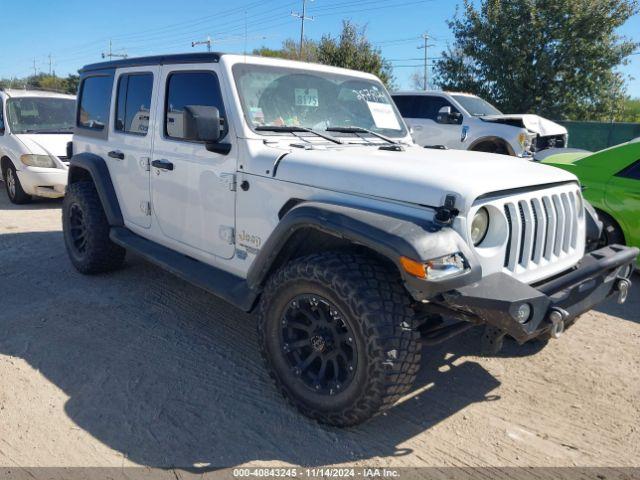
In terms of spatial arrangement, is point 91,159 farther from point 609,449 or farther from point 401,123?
point 609,449

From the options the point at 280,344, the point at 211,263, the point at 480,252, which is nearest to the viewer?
the point at 480,252

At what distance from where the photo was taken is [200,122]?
10.8ft

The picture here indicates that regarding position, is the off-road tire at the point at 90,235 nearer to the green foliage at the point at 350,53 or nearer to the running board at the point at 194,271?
the running board at the point at 194,271

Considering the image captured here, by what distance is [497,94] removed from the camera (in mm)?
21422

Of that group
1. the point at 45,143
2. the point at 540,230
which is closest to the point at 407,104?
the point at 45,143

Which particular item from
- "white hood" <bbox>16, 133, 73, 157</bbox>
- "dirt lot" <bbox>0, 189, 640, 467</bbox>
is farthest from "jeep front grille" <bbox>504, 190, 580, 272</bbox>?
"white hood" <bbox>16, 133, 73, 157</bbox>

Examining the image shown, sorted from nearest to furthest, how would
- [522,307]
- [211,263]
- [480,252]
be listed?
[522,307], [480,252], [211,263]

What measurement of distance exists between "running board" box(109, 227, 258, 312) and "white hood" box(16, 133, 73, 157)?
4682 mm

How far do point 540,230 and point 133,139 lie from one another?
131 inches

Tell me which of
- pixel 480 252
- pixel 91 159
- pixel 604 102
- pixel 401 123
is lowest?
pixel 480 252

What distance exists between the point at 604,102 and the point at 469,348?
20.6m

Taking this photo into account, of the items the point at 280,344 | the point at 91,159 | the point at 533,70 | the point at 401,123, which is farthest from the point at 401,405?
the point at 533,70

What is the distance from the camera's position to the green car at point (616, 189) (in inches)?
204

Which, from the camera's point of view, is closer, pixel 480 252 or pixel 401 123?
pixel 480 252
